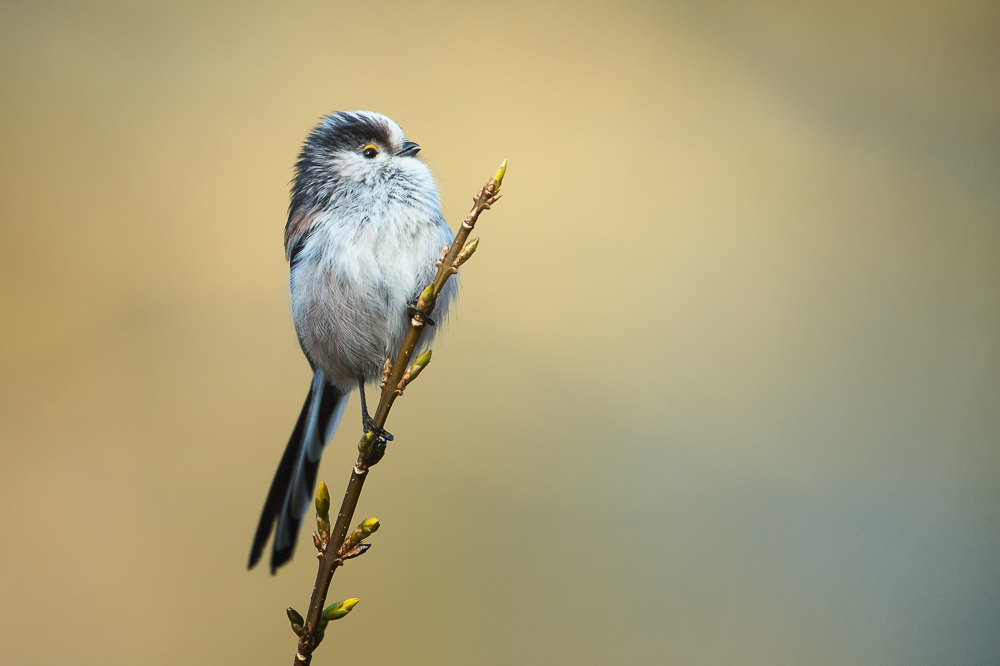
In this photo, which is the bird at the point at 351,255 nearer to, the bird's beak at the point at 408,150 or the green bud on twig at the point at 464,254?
the bird's beak at the point at 408,150

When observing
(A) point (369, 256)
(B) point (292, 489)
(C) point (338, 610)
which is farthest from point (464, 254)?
(B) point (292, 489)

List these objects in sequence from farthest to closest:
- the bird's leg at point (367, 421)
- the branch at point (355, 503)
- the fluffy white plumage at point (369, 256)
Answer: the fluffy white plumage at point (369, 256), the bird's leg at point (367, 421), the branch at point (355, 503)

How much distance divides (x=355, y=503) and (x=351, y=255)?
1.18 feet

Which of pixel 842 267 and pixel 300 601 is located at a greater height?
pixel 842 267

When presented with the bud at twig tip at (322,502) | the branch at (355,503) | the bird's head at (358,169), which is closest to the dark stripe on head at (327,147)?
the bird's head at (358,169)

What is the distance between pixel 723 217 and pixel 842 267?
342 mm

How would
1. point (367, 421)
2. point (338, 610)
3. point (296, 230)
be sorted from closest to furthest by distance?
point (338, 610), point (367, 421), point (296, 230)

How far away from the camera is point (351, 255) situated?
830mm

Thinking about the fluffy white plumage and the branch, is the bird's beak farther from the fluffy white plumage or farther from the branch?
the branch

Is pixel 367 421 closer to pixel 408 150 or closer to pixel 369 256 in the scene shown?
pixel 369 256

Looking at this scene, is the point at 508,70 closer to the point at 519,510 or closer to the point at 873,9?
the point at 873,9

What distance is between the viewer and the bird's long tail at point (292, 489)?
2.86 feet

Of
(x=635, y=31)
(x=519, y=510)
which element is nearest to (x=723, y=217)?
(x=635, y=31)

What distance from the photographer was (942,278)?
5.22ft
